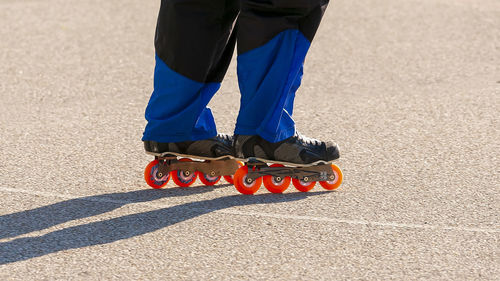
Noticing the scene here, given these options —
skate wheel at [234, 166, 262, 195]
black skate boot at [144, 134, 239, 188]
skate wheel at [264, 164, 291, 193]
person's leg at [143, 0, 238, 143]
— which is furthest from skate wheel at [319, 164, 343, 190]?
person's leg at [143, 0, 238, 143]

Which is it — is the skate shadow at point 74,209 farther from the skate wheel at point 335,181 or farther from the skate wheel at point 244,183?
the skate wheel at point 335,181

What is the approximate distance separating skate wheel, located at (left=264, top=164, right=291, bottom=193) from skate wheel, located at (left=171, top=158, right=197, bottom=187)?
13.3 inches

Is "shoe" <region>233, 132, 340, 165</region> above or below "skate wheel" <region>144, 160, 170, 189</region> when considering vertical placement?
above

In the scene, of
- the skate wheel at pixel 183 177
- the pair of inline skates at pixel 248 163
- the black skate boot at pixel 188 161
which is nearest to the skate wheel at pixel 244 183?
the pair of inline skates at pixel 248 163

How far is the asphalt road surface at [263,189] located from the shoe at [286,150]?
0.16 m

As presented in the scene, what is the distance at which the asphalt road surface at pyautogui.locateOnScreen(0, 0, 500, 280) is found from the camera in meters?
3.58

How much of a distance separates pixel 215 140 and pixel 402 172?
90cm

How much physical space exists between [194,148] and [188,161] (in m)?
0.07

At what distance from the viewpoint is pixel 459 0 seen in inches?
347

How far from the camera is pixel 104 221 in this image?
13.0 feet

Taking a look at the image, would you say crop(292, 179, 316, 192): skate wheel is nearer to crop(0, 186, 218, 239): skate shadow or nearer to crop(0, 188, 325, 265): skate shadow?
crop(0, 188, 325, 265): skate shadow

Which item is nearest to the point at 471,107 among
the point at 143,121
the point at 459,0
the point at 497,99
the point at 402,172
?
the point at 497,99

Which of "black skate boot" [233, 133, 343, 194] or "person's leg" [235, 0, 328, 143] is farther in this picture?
"black skate boot" [233, 133, 343, 194]

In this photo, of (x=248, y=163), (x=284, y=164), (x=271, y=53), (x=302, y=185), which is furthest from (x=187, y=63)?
(x=302, y=185)
